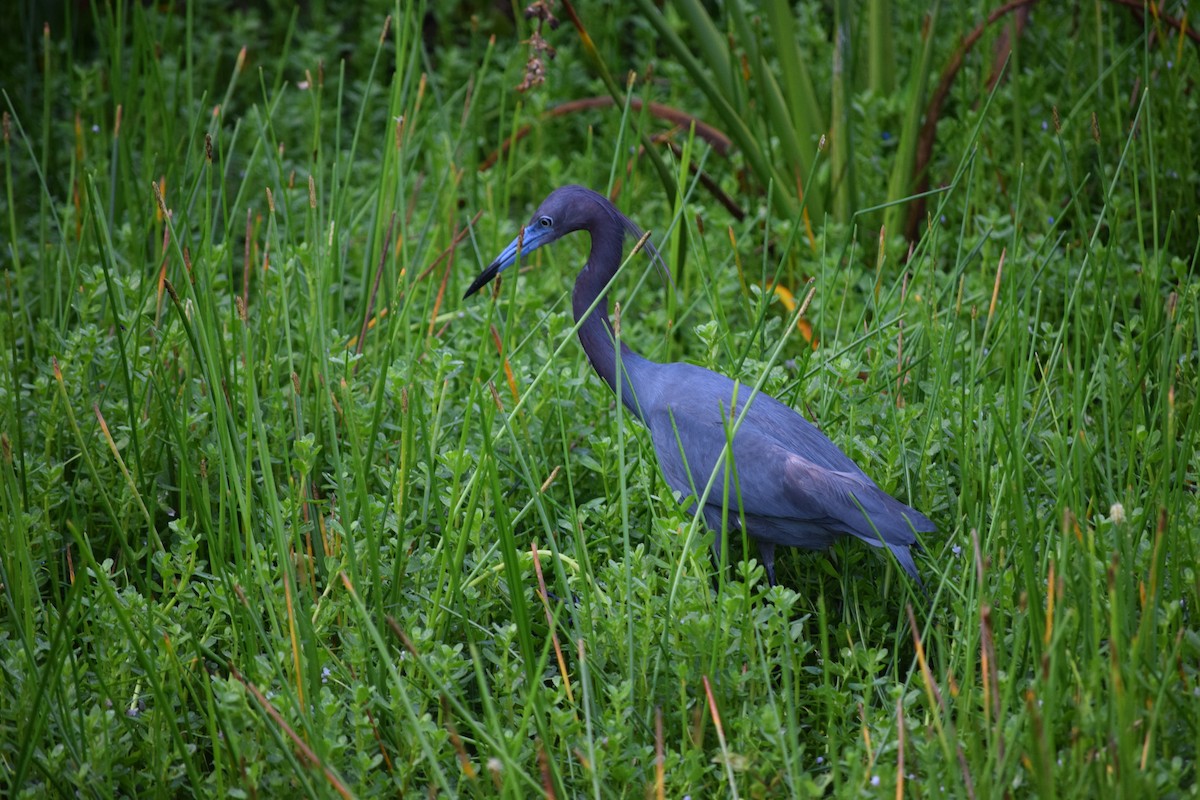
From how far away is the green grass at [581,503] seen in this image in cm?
171

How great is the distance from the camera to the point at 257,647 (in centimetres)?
197

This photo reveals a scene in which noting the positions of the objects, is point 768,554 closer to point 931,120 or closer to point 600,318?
point 600,318

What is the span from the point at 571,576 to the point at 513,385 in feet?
1.68

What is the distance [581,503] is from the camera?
262 cm

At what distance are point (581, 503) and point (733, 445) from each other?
0.48 m

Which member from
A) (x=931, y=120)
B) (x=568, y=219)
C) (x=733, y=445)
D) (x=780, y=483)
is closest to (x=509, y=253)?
(x=568, y=219)

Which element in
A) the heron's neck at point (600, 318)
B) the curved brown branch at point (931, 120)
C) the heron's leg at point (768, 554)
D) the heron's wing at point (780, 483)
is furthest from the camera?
the curved brown branch at point (931, 120)

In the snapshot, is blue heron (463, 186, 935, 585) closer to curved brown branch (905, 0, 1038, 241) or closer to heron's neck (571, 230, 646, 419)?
heron's neck (571, 230, 646, 419)

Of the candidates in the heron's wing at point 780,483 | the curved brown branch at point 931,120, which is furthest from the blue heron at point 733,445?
the curved brown branch at point 931,120

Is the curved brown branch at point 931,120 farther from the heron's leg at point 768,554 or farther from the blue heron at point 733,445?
the heron's leg at point 768,554

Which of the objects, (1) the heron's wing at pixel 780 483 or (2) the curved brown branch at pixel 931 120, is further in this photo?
(2) the curved brown branch at pixel 931 120

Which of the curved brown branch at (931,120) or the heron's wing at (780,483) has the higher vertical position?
the curved brown branch at (931,120)

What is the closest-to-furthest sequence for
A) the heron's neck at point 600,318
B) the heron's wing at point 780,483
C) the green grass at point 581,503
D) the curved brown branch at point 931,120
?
the green grass at point 581,503, the heron's wing at point 780,483, the heron's neck at point 600,318, the curved brown branch at point 931,120

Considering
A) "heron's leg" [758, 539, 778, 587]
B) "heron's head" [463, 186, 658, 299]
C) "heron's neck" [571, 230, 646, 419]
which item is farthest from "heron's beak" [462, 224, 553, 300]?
"heron's leg" [758, 539, 778, 587]
